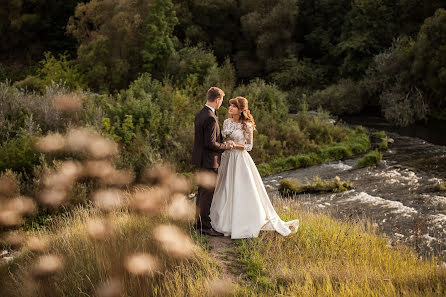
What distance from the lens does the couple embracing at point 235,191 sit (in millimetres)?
6684

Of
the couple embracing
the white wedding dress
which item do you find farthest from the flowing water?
the couple embracing

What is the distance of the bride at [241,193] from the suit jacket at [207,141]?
0.33 m

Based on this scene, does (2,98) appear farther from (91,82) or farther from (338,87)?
(338,87)

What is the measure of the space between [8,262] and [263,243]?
4.26m

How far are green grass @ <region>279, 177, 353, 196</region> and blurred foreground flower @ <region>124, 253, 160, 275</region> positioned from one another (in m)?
6.52

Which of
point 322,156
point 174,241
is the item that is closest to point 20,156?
point 174,241

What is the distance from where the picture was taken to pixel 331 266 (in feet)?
18.4

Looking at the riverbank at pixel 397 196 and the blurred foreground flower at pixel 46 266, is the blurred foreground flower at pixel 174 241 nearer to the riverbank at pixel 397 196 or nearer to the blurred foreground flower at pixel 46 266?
the blurred foreground flower at pixel 46 266

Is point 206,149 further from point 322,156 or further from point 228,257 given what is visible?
point 322,156

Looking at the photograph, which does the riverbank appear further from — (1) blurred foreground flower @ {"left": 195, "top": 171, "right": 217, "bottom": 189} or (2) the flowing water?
(1) blurred foreground flower @ {"left": 195, "top": 171, "right": 217, "bottom": 189}

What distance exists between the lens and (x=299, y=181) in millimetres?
13070

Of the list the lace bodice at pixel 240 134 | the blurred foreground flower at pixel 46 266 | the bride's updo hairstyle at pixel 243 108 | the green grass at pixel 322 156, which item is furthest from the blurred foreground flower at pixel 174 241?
the green grass at pixel 322 156

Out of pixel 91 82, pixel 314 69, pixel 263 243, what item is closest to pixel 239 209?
pixel 263 243

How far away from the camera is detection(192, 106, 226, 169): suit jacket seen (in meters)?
6.39
